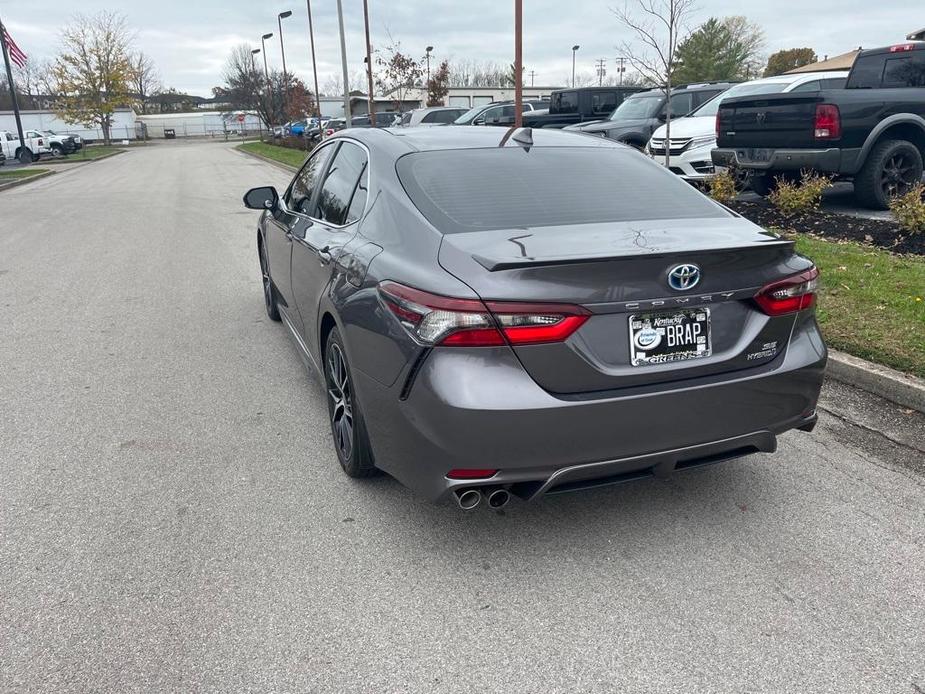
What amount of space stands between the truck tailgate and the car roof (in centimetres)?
578

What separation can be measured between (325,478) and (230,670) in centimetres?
138

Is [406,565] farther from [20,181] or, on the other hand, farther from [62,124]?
[62,124]

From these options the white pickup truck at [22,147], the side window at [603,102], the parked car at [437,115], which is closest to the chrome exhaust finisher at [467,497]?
the side window at [603,102]

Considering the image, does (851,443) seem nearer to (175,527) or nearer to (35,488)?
(175,527)

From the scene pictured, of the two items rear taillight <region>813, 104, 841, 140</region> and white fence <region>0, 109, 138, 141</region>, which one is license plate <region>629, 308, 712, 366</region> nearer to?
rear taillight <region>813, 104, 841, 140</region>

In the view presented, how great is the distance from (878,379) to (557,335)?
283 centimetres

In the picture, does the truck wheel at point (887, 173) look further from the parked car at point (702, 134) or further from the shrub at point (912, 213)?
the parked car at point (702, 134)

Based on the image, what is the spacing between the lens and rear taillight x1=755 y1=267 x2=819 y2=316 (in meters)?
2.94

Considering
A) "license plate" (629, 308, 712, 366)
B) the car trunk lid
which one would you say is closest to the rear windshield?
the car trunk lid

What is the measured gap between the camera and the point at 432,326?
266cm

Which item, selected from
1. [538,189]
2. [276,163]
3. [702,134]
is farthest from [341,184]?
[276,163]

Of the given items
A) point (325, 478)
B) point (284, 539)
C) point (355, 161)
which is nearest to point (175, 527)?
point (284, 539)

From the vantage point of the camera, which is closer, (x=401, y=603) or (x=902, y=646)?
(x=902, y=646)

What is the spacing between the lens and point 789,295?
9.86ft
